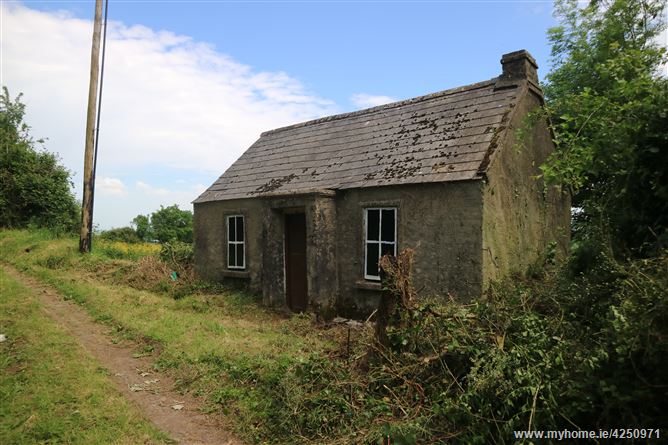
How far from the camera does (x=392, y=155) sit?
981 cm

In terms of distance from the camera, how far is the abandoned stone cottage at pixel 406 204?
26.3ft

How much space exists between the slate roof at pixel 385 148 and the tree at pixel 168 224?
19038 mm

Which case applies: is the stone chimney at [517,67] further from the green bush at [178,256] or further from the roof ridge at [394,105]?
the green bush at [178,256]

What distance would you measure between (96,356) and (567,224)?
1148 cm

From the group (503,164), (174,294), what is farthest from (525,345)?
(174,294)

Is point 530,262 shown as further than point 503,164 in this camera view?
Yes

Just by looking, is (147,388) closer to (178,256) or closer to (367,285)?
(367,285)

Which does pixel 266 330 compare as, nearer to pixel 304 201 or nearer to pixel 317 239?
pixel 317 239

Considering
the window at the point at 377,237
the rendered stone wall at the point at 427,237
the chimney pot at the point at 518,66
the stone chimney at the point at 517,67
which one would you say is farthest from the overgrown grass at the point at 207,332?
the chimney pot at the point at 518,66

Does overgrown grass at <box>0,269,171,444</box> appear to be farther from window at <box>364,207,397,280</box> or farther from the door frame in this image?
window at <box>364,207,397,280</box>

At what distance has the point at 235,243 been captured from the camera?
488 inches

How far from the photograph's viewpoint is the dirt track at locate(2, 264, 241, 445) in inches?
183

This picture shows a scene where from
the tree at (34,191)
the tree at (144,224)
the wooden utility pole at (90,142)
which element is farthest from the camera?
the tree at (144,224)

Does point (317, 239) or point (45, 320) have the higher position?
point (317, 239)
